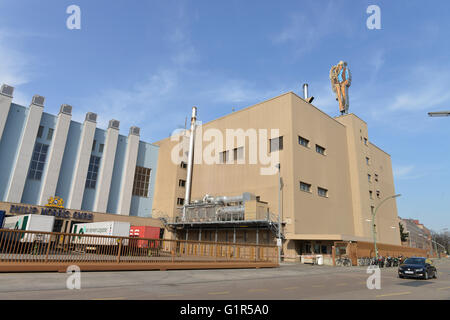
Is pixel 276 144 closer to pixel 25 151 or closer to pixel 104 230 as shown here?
pixel 104 230

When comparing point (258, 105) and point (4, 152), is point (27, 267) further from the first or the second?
point (258, 105)

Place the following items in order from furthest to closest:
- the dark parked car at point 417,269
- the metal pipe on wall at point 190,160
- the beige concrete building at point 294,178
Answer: the metal pipe on wall at point 190,160 < the beige concrete building at point 294,178 < the dark parked car at point 417,269

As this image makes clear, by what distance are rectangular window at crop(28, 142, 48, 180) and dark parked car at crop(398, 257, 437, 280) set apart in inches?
→ 1681

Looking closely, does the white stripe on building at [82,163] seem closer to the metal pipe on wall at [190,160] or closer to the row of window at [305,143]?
the metal pipe on wall at [190,160]

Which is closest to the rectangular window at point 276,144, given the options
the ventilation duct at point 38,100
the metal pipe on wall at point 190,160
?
the metal pipe on wall at point 190,160

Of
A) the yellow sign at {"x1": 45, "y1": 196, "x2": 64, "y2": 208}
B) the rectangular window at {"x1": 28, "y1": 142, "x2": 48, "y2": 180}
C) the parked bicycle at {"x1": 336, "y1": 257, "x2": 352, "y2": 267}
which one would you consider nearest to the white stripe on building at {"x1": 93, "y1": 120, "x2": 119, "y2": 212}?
the yellow sign at {"x1": 45, "y1": 196, "x2": 64, "y2": 208}

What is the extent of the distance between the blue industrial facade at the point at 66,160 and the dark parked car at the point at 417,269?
134 ft

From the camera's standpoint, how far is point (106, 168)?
46.6 m

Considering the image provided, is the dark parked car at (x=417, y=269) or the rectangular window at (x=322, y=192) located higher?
the rectangular window at (x=322, y=192)

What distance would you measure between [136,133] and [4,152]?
62.5ft

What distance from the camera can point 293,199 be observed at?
3597 centimetres

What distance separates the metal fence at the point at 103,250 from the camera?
44.6 ft

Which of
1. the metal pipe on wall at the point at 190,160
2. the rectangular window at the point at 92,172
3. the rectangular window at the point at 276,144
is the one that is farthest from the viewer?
the metal pipe on wall at the point at 190,160

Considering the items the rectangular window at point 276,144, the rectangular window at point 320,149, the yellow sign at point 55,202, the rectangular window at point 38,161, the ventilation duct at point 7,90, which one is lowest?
the yellow sign at point 55,202
